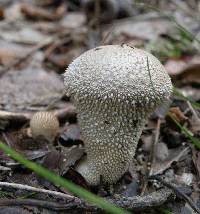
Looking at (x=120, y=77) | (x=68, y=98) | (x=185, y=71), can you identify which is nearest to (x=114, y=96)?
(x=120, y=77)

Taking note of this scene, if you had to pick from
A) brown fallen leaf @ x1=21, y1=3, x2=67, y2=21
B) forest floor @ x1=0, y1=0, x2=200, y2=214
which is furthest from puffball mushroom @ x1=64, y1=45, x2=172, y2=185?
brown fallen leaf @ x1=21, y1=3, x2=67, y2=21

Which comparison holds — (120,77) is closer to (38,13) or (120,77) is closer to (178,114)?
(178,114)

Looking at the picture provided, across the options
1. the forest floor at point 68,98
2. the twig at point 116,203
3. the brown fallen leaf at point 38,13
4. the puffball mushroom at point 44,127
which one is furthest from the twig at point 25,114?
the brown fallen leaf at point 38,13

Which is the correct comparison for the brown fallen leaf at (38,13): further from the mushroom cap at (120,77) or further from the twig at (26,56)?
the mushroom cap at (120,77)

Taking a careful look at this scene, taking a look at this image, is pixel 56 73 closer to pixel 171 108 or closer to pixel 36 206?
pixel 171 108

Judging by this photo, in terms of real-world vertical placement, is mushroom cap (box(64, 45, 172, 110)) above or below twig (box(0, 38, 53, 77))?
above

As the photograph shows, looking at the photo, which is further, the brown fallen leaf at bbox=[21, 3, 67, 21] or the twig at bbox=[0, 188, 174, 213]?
the brown fallen leaf at bbox=[21, 3, 67, 21]

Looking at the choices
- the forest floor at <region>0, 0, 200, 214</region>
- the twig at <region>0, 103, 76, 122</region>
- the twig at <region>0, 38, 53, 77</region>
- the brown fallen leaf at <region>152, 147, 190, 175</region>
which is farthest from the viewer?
the twig at <region>0, 38, 53, 77</region>

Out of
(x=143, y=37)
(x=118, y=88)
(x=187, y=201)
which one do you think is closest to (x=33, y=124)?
(x=118, y=88)

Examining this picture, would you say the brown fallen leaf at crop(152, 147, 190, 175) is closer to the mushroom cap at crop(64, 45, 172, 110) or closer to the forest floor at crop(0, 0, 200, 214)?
the forest floor at crop(0, 0, 200, 214)
